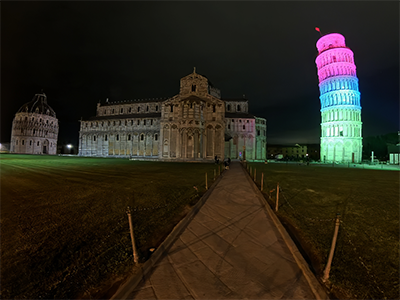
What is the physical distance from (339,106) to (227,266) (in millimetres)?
65720

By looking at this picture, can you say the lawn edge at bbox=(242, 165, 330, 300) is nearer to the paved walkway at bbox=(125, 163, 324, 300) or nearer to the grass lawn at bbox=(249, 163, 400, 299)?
the paved walkway at bbox=(125, 163, 324, 300)

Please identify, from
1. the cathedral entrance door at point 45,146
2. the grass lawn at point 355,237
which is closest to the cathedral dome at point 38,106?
the cathedral entrance door at point 45,146

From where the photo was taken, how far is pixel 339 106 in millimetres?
54875

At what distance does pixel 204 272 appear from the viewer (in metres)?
3.88

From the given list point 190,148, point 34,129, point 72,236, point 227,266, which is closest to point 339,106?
point 190,148

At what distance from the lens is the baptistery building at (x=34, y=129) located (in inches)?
3059

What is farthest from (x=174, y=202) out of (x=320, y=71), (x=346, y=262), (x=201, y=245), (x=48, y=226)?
(x=320, y=71)

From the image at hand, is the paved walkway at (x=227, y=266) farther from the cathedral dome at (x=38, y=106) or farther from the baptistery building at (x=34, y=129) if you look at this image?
the cathedral dome at (x=38, y=106)

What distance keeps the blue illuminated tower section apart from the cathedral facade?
18584 millimetres

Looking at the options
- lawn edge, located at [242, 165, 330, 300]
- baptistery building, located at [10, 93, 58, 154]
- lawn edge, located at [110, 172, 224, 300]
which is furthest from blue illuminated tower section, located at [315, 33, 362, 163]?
baptistery building, located at [10, 93, 58, 154]

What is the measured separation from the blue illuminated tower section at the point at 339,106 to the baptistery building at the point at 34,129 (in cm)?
10525

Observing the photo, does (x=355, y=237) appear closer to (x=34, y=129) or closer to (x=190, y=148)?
(x=190, y=148)

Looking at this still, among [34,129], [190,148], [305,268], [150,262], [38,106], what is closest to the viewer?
[305,268]

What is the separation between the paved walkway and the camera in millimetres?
3324
